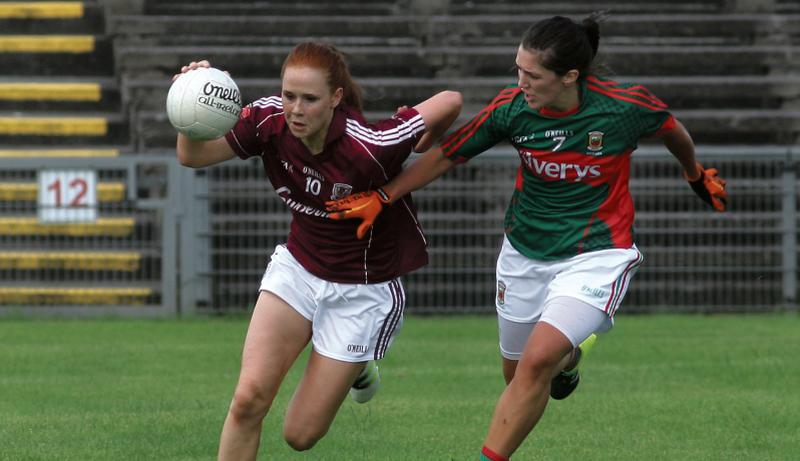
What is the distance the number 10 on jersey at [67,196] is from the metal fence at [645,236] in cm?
109

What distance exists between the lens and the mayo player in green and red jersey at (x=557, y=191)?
19.0ft

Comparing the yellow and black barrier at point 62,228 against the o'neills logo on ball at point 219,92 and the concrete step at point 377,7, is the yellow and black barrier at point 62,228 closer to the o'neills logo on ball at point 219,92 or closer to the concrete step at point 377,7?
the concrete step at point 377,7

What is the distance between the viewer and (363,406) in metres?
8.49

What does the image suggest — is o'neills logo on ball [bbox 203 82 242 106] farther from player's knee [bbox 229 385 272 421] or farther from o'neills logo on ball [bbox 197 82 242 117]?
player's knee [bbox 229 385 272 421]

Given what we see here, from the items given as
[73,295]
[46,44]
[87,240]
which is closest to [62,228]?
[87,240]

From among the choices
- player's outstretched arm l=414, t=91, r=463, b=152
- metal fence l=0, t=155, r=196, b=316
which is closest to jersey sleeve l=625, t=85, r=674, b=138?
player's outstretched arm l=414, t=91, r=463, b=152

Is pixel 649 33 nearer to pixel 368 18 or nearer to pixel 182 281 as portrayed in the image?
pixel 368 18

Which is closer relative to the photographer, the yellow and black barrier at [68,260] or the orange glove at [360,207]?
the orange glove at [360,207]

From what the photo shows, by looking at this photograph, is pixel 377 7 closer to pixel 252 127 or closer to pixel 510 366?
pixel 510 366

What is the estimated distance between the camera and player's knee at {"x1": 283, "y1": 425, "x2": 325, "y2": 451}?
19.7 feet

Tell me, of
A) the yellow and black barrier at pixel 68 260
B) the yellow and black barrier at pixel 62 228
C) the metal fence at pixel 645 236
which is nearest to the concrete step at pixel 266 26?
the metal fence at pixel 645 236

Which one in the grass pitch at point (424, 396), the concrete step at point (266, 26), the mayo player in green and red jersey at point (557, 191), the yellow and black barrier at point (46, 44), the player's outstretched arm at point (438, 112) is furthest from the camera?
the yellow and black barrier at point (46, 44)

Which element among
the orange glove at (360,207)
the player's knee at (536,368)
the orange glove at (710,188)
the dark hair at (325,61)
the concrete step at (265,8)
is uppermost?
the dark hair at (325,61)

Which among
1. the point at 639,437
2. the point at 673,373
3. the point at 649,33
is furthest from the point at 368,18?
the point at 639,437
